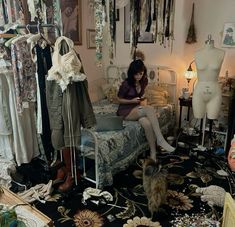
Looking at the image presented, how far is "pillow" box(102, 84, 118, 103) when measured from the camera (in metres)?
3.99

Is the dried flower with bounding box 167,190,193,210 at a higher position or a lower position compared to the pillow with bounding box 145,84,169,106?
lower

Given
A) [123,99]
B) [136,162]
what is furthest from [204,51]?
[136,162]

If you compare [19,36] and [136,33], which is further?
[136,33]

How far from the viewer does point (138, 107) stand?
3168 millimetres

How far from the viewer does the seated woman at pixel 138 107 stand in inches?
122

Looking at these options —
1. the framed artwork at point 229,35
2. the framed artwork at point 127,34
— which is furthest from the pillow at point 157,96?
the framed artwork at point 229,35

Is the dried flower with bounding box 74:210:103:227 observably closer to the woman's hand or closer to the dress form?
the woman's hand

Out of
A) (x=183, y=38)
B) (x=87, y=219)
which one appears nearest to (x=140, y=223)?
(x=87, y=219)

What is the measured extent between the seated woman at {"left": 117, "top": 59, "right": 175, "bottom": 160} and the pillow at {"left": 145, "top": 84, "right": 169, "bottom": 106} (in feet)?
1.74

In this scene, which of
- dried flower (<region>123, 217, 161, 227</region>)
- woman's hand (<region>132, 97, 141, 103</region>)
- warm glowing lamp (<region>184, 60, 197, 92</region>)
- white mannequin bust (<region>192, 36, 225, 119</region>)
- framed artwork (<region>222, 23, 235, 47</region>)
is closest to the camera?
dried flower (<region>123, 217, 161, 227</region>)

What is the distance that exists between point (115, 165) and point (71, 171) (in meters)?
0.47

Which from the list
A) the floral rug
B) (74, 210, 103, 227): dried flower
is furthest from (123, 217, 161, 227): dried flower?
(74, 210, 103, 227): dried flower

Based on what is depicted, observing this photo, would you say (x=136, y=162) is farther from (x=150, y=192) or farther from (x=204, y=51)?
(x=204, y=51)

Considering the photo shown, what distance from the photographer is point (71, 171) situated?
2557mm
